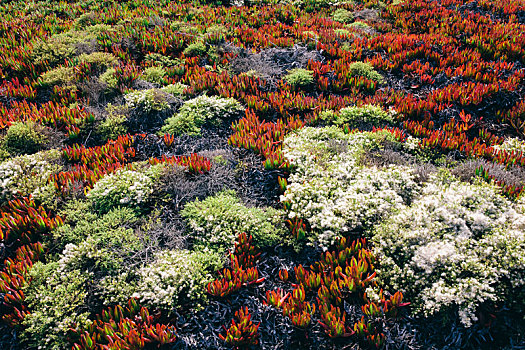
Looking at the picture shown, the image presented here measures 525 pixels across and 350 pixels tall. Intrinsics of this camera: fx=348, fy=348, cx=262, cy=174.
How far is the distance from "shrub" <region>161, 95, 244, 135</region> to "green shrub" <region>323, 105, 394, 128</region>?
191cm

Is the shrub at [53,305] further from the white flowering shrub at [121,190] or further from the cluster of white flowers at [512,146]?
the cluster of white flowers at [512,146]

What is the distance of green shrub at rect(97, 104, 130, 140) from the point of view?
641 centimetres

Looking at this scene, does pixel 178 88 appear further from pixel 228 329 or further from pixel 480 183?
pixel 480 183

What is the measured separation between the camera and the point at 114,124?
21.5ft

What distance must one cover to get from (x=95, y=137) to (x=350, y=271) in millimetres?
5096

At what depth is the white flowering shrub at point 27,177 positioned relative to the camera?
4969mm

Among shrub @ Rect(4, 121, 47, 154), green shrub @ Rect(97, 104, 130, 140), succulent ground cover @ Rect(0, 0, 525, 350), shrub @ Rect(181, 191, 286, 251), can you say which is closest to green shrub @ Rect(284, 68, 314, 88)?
succulent ground cover @ Rect(0, 0, 525, 350)

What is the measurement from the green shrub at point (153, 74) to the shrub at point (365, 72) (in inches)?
171

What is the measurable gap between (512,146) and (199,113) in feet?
18.1

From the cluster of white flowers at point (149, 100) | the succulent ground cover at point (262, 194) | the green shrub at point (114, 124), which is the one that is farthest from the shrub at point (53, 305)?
the cluster of white flowers at point (149, 100)

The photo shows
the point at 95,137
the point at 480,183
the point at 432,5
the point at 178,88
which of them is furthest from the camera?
the point at 432,5

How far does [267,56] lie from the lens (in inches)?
350

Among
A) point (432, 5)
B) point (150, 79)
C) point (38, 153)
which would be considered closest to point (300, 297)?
point (38, 153)

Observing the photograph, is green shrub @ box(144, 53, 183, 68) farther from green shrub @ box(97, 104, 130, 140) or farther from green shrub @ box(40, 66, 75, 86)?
green shrub @ box(97, 104, 130, 140)
